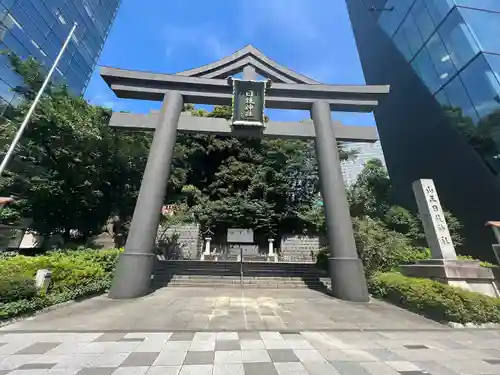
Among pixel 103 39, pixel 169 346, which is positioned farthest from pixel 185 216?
pixel 103 39

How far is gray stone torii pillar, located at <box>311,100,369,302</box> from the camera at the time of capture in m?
8.57

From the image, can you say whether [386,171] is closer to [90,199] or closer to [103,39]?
[90,199]

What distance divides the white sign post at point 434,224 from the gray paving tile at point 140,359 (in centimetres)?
897

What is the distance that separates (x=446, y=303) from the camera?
608 cm

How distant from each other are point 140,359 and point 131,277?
17.8 ft

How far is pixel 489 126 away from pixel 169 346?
55.6 ft

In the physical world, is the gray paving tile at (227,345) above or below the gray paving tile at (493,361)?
above

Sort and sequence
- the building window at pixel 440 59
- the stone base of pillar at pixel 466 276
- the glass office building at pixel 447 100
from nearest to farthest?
the stone base of pillar at pixel 466 276, the glass office building at pixel 447 100, the building window at pixel 440 59

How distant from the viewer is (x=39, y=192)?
43.9 ft

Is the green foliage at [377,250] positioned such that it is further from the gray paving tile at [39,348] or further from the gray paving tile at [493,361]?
the gray paving tile at [39,348]

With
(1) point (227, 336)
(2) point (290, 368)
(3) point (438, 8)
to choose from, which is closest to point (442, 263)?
(2) point (290, 368)

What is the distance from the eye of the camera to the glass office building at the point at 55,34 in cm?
1653

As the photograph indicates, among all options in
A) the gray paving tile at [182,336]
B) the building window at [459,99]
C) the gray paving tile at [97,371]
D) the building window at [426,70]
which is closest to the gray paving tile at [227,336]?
the gray paving tile at [182,336]

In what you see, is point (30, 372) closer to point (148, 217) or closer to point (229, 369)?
point (229, 369)
